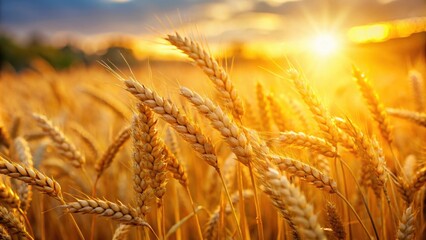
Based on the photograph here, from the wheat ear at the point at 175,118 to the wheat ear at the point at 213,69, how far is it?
0.19 metres

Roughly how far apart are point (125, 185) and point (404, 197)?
1.72 m

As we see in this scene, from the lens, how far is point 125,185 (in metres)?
2.44

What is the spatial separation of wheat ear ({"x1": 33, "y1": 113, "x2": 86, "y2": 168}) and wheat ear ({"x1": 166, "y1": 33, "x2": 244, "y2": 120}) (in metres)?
0.91

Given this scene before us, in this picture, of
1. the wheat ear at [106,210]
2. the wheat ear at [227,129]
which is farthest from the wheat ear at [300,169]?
the wheat ear at [106,210]

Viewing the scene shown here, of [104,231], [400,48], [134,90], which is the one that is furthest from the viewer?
[400,48]

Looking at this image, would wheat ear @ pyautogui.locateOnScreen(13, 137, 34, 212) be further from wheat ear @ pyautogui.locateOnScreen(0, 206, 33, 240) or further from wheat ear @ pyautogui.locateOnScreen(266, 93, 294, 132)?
wheat ear @ pyautogui.locateOnScreen(266, 93, 294, 132)

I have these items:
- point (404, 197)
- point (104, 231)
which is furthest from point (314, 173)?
point (104, 231)

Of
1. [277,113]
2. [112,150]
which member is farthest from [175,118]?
[277,113]

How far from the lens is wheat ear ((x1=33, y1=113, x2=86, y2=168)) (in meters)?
1.86

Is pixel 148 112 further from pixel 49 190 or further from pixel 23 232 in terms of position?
pixel 23 232

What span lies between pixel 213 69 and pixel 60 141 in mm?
1024

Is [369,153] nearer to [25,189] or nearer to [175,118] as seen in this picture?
[175,118]

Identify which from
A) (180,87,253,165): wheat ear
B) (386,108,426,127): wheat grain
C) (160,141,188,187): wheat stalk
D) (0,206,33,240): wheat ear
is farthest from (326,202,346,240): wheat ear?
(0,206,33,240): wheat ear

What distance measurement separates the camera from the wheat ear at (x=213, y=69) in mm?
1343
